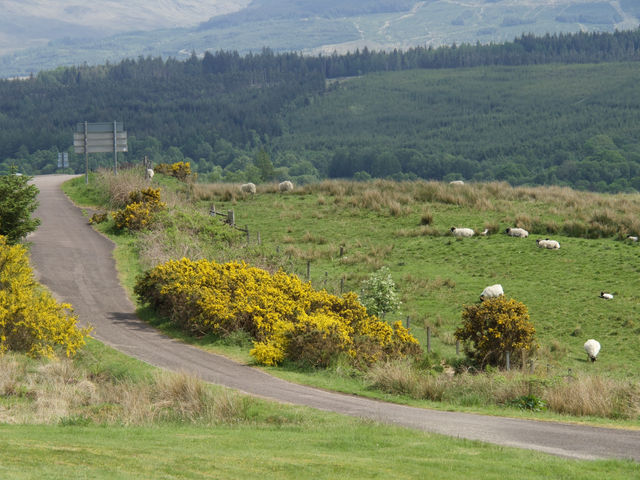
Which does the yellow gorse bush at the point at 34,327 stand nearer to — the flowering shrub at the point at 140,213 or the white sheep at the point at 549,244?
the flowering shrub at the point at 140,213

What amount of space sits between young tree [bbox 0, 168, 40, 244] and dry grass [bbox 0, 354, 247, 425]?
14.3 metres

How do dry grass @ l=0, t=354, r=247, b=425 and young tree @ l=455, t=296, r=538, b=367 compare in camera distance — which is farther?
young tree @ l=455, t=296, r=538, b=367

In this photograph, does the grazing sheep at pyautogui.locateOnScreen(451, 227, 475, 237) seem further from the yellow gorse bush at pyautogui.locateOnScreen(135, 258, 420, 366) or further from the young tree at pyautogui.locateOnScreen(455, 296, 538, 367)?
the young tree at pyautogui.locateOnScreen(455, 296, 538, 367)

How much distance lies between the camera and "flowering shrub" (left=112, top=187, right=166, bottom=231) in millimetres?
44812

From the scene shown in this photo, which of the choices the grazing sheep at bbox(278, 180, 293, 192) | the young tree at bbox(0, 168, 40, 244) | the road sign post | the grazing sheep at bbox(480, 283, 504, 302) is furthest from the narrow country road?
the grazing sheep at bbox(278, 180, 293, 192)

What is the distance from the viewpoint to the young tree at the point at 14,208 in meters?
34.1

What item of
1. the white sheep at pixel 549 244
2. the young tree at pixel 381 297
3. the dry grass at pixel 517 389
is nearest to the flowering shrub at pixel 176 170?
the white sheep at pixel 549 244

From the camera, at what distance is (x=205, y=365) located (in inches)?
947

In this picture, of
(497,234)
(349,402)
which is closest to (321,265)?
(497,234)

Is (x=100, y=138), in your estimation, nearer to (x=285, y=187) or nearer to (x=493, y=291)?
(x=285, y=187)

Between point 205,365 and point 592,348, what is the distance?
1375 cm

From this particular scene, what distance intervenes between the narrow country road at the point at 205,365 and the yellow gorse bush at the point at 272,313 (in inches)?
49.6

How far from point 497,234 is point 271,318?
82.2 feet

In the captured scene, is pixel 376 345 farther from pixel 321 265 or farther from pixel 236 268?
pixel 321 265
